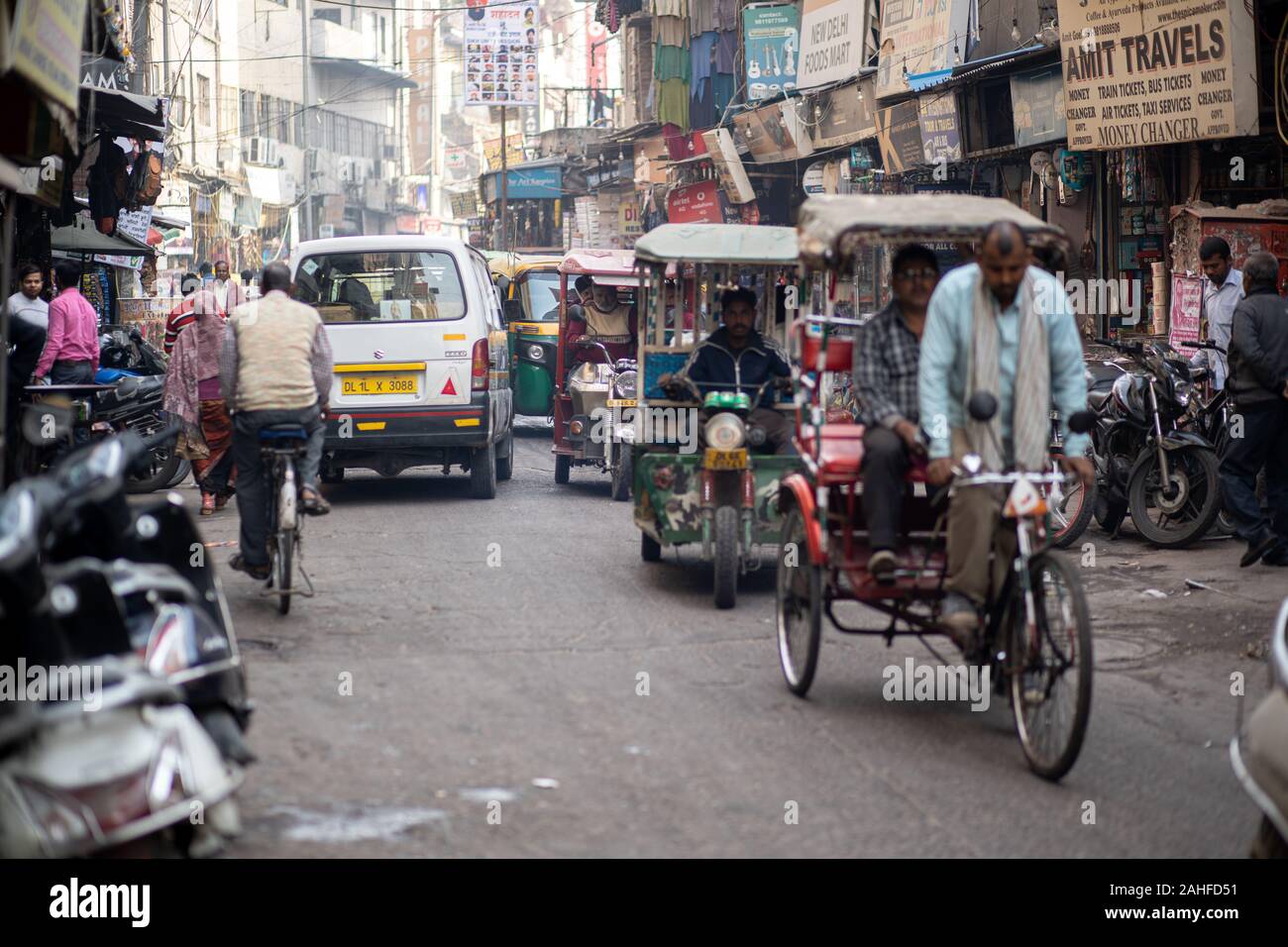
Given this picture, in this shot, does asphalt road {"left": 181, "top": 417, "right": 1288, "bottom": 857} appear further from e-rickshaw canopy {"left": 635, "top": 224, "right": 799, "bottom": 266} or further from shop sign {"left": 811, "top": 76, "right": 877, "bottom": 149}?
shop sign {"left": 811, "top": 76, "right": 877, "bottom": 149}

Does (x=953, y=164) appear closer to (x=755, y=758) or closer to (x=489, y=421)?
(x=489, y=421)

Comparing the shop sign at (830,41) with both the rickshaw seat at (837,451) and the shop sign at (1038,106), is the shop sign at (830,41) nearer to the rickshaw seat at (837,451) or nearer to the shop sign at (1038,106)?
the shop sign at (1038,106)

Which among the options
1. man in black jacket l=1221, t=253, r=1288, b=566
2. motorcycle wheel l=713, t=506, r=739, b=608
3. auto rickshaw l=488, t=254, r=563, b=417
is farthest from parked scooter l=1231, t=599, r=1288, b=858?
auto rickshaw l=488, t=254, r=563, b=417

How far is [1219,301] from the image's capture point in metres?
11.2

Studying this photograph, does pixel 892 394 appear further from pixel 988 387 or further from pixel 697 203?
pixel 697 203

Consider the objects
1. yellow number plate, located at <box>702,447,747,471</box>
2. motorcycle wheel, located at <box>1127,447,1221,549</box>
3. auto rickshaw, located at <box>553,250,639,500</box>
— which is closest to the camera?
yellow number plate, located at <box>702,447,747,471</box>

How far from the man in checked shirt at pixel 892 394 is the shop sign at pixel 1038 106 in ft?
31.0

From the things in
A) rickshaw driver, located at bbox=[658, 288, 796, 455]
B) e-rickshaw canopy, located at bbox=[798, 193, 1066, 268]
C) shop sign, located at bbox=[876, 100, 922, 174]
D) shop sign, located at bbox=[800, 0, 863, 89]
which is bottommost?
rickshaw driver, located at bbox=[658, 288, 796, 455]

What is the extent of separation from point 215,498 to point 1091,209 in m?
9.49

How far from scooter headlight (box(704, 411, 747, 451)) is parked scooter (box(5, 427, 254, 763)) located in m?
4.40

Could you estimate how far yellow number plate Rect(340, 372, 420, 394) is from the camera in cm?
1290

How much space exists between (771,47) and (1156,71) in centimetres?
1312

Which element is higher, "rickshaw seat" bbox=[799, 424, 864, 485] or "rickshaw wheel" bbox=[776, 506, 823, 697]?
"rickshaw seat" bbox=[799, 424, 864, 485]

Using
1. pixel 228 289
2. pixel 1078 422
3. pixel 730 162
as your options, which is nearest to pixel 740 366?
pixel 1078 422
